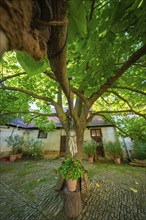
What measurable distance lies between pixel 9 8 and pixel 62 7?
1.04ft

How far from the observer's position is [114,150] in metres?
9.42

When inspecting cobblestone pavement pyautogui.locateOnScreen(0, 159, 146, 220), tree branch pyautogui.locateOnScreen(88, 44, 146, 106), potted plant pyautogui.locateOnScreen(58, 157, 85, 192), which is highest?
tree branch pyautogui.locateOnScreen(88, 44, 146, 106)

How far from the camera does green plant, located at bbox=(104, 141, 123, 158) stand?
9.37 meters

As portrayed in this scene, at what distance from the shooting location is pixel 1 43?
1.27ft

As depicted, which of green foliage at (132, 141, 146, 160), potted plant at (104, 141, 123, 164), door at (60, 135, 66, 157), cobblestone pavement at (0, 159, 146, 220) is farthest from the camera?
door at (60, 135, 66, 157)

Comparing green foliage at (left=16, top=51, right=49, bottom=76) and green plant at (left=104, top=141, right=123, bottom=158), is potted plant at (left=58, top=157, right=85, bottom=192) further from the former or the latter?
green plant at (left=104, top=141, right=123, bottom=158)

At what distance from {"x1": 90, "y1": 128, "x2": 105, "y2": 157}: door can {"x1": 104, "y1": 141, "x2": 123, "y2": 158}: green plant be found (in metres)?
0.66

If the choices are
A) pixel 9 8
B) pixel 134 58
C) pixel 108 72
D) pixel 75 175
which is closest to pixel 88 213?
pixel 75 175

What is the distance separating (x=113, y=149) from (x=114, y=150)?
114 millimetres

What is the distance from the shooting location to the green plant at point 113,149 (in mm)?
9367

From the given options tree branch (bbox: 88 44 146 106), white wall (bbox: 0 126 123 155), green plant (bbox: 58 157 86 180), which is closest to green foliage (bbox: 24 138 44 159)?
white wall (bbox: 0 126 123 155)

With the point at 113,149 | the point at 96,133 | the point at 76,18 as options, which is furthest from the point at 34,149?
the point at 76,18

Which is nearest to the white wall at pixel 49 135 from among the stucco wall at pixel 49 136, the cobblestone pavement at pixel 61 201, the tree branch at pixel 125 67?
the stucco wall at pixel 49 136

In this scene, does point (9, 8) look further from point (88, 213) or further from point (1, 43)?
point (88, 213)
